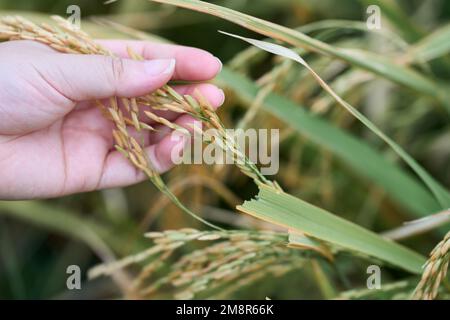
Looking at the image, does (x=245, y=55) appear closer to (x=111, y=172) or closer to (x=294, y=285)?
(x=111, y=172)

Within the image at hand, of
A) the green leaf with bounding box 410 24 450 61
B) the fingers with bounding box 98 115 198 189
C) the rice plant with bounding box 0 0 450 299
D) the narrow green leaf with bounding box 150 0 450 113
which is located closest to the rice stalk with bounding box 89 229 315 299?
the rice plant with bounding box 0 0 450 299

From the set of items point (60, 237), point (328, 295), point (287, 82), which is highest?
point (287, 82)

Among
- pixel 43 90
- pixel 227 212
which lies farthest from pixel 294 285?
pixel 43 90

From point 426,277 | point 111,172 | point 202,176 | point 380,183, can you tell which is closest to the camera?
point 426,277

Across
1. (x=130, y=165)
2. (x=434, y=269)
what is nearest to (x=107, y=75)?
(x=130, y=165)

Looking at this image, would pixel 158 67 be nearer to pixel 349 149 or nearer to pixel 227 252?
pixel 227 252

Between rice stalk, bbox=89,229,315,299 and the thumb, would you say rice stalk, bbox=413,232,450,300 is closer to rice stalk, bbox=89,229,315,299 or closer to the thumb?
rice stalk, bbox=89,229,315,299

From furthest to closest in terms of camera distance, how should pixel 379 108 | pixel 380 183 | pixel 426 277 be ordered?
pixel 379 108 → pixel 380 183 → pixel 426 277
